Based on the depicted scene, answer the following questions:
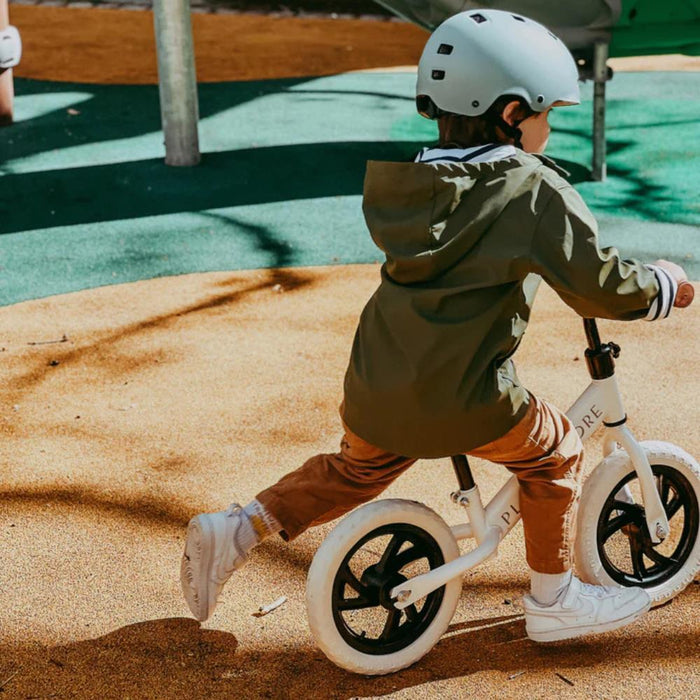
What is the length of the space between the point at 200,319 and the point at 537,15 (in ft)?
10.3

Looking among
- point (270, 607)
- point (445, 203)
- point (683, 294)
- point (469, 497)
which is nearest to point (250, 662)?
point (270, 607)

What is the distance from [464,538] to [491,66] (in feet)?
3.69

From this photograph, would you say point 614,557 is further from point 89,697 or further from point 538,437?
point 89,697

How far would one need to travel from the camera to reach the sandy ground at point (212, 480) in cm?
268

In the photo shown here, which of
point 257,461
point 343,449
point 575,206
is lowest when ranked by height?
point 257,461

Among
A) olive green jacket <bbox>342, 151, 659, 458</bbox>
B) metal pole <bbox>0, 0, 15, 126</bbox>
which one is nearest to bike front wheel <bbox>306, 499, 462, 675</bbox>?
olive green jacket <bbox>342, 151, 659, 458</bbox>

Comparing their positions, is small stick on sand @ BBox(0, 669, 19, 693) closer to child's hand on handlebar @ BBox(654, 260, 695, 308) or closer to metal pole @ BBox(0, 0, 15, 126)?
child's hand on handlebar @ BBox(654, 260, 695, 308)

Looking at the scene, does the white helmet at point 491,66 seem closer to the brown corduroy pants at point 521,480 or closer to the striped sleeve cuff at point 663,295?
the striped sleeve cuff at point 663,295

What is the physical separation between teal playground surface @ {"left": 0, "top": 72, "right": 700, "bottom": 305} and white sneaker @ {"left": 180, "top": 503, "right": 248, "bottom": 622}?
291cm

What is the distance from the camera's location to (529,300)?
2.46 meters

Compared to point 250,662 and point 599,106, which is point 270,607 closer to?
point 250,662

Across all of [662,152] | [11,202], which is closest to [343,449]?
[11,202]

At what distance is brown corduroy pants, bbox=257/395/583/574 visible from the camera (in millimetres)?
2500

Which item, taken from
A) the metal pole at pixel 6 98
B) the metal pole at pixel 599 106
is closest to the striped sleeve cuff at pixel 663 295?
the metal pole at pixel 599 106
